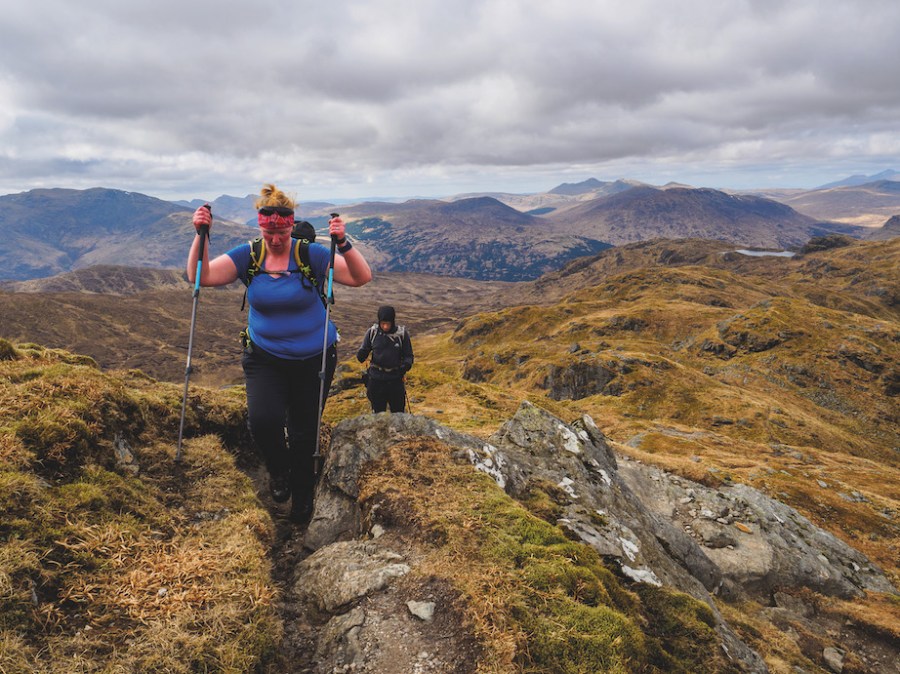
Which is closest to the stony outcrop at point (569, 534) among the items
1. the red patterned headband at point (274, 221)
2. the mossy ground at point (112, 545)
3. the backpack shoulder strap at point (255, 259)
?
the mossy ground at point (112, 545)

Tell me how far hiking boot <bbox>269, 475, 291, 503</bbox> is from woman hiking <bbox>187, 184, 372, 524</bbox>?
1.87ft

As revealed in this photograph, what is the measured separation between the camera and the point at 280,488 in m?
9.72

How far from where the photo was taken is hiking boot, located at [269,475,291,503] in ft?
31.8

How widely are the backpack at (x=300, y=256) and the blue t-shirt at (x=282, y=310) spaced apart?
0.08m

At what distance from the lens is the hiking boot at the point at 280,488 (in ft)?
31.8

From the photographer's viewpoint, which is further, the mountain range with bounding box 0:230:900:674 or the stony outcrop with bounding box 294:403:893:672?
the stony outcrop with bounding box 294:403:893:672

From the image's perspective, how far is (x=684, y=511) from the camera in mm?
18234

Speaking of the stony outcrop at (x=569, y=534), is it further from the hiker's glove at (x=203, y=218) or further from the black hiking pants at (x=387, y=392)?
the hiker's glove at (x=203, y=218)

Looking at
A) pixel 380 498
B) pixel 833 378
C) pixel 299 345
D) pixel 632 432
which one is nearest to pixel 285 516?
pixel 380 498

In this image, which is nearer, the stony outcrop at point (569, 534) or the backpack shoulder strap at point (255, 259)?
the stony outcrop at point (569, 534)

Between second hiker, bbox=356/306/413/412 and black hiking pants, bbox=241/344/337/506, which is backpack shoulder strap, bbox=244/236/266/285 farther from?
second hiker, bbox=356/306/413/412

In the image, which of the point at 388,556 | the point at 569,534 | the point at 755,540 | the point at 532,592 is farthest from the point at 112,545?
the point at 755,540

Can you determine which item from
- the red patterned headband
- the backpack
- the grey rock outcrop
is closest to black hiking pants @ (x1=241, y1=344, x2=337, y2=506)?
the backpack

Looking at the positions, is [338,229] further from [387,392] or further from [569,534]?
[569,534]
